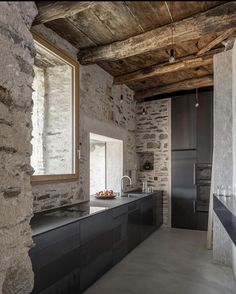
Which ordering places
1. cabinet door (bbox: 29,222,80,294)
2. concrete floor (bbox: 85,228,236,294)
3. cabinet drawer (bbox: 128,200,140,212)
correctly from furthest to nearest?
cabinet drawer (bbox: 128,200,140,212) → concrete floor (bbox: 85,228,236,294) → cabinet door (bbox: 29,222,80,294)

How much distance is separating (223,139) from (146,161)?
2.77 m

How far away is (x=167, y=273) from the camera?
10.5 ft

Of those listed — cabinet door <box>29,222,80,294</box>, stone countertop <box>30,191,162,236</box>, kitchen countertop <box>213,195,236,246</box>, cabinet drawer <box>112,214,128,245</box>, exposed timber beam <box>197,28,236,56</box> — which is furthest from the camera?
exposed timber beam <box>197,28,236,56</box>

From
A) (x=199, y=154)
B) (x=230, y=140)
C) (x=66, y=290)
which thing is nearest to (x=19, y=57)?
(x=66, y=290)

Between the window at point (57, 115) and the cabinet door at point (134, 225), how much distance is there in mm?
1135

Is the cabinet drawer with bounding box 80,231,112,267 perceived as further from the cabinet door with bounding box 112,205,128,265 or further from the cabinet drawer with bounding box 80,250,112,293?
the cabinet door with bounding box 112,205,128,265

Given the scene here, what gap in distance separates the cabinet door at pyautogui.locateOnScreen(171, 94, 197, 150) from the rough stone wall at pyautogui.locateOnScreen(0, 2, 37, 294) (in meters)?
4.70

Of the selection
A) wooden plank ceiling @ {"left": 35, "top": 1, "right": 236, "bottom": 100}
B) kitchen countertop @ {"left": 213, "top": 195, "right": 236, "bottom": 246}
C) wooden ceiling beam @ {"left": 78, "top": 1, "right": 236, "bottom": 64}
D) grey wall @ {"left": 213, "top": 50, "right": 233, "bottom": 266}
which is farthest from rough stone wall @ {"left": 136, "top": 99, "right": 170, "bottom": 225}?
kitchen countertop @ {"left": 213, "top": 195, "right": 236, "bottom": 246}

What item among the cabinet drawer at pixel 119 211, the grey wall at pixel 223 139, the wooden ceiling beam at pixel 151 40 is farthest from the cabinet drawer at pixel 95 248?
the wooden ceiling beam at pixel 151 40

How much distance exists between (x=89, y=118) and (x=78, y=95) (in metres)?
0.48

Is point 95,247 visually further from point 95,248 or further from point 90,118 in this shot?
point 90,118

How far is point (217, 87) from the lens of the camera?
3.72 m

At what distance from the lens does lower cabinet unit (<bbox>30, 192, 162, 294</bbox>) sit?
204cm

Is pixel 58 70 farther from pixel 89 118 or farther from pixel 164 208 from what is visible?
pixel 164 208
